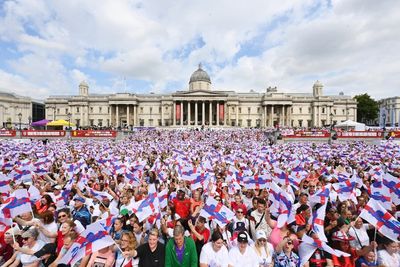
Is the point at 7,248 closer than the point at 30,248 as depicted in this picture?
No

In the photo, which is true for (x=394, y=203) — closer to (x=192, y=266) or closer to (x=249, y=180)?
(x=249, y=180)

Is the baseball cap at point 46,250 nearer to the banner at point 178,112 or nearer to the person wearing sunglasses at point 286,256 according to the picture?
the person wearing sunglasses at point 286,256

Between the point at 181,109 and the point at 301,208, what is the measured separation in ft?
261

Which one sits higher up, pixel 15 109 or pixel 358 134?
pixel 15 109

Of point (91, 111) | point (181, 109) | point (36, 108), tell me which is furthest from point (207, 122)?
point (36, 108)

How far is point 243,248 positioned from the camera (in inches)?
182

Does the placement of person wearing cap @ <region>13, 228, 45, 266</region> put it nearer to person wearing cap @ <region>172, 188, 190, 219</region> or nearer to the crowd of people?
the crowd of people

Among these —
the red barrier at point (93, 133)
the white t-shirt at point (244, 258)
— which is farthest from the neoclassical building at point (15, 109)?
the white t-shirt at point (244, 258)

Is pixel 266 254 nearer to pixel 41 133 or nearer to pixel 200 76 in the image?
pixel 41 133

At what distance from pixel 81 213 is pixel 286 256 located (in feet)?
16.3

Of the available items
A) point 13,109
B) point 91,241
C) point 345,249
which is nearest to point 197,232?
point 91,241

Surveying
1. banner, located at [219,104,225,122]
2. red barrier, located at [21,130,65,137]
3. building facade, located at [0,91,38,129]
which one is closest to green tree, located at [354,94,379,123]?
banner, located at [219,104,225,122]

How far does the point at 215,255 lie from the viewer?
4.66 m

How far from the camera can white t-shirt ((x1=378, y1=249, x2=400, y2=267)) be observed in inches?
176
